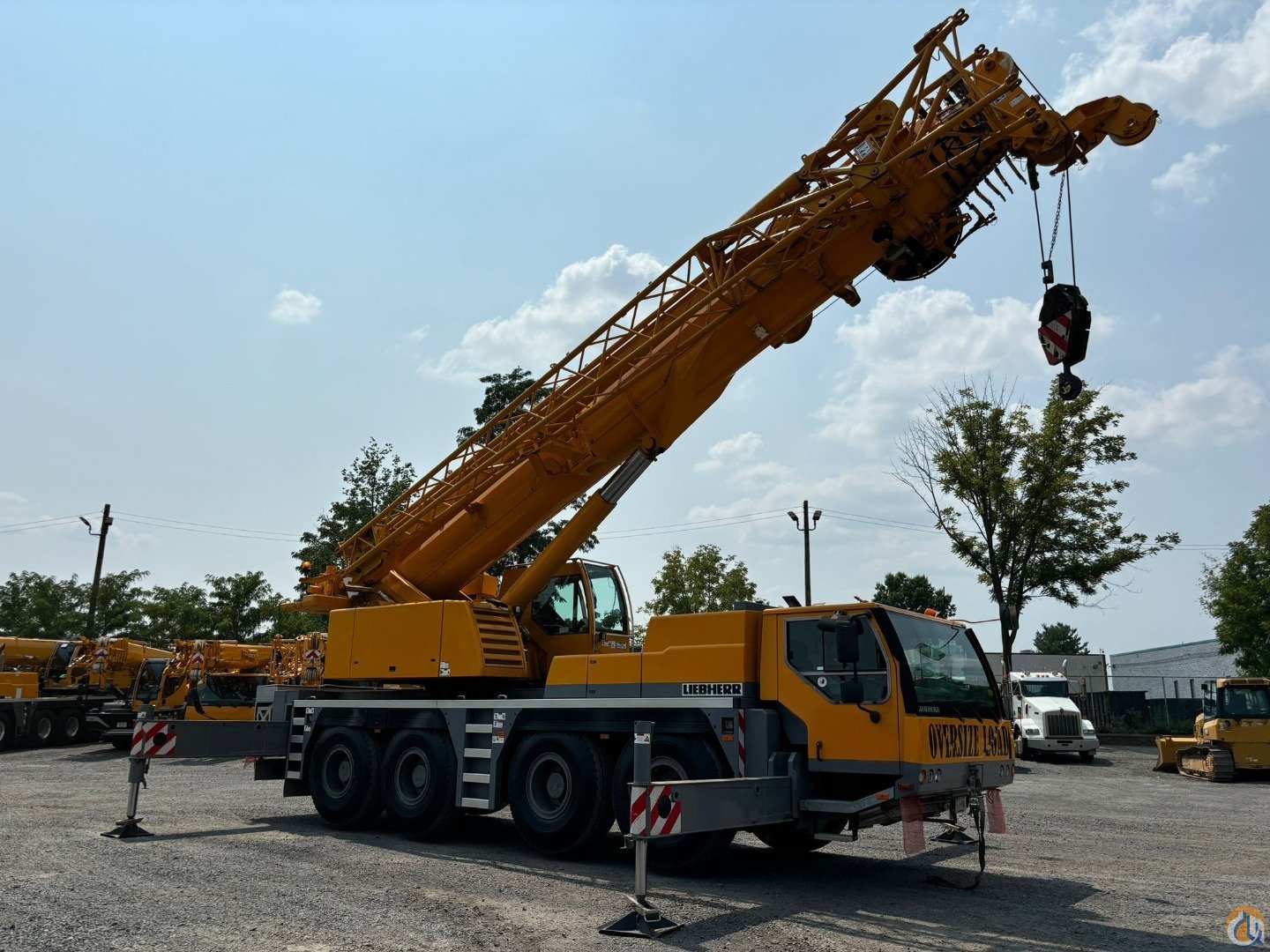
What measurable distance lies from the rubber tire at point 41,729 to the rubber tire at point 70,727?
0.15 m

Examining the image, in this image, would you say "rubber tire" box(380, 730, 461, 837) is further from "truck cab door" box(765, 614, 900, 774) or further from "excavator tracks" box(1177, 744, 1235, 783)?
"excavator tracks" box(1177, 744, 1235, 783)

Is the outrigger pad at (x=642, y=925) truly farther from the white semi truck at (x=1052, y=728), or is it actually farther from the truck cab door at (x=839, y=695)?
the white semi truck at (x=1052, y=728)

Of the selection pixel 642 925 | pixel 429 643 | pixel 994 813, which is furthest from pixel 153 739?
pixel 994 813

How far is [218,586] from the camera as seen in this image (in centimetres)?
4809

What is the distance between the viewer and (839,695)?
8977 mm

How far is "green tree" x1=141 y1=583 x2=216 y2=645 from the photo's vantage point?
1901 inches

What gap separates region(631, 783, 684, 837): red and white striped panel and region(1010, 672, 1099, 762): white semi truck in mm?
20721

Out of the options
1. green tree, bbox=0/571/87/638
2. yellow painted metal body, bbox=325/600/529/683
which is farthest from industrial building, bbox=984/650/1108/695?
green tree, bbox=0/571/87/638

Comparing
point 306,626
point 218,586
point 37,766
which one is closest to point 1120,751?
point 37,766

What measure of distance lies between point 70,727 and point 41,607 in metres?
40.5

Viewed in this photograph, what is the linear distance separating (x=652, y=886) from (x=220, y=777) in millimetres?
13969

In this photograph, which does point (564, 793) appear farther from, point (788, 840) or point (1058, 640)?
point (1058, 640)

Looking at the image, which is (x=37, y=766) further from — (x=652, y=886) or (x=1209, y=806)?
(x=1209, y=806)

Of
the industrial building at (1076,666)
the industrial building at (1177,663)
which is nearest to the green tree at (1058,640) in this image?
the industrial building at (1177,663)
